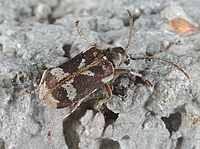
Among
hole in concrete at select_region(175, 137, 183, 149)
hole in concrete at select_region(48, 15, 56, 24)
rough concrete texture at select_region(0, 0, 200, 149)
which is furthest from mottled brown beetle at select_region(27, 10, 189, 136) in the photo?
hole in concrete at select_region(48, 15, 56, 24)

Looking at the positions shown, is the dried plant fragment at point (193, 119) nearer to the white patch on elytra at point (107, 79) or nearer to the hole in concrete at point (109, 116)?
the hole in concrete at point (109, 116)

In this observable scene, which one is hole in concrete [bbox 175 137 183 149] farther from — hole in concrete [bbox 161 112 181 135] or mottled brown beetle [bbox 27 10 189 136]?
mottled brown beetle [bbox 27 10 189 136]

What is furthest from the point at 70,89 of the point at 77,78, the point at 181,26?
the point at 181,26

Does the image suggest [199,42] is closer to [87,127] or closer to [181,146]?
[181,146]

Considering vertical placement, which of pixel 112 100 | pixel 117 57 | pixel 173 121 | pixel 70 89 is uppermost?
pixel 117 57

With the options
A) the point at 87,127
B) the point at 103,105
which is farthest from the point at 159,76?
the point at 87,127

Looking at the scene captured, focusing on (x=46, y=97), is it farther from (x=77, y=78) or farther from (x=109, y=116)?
(x=109, y=116)

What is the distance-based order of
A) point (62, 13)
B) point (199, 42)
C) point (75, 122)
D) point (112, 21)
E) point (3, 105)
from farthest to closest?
point (62, 13), point (112, 21), point (199, 42), point (75, 122), point (3, 105)
